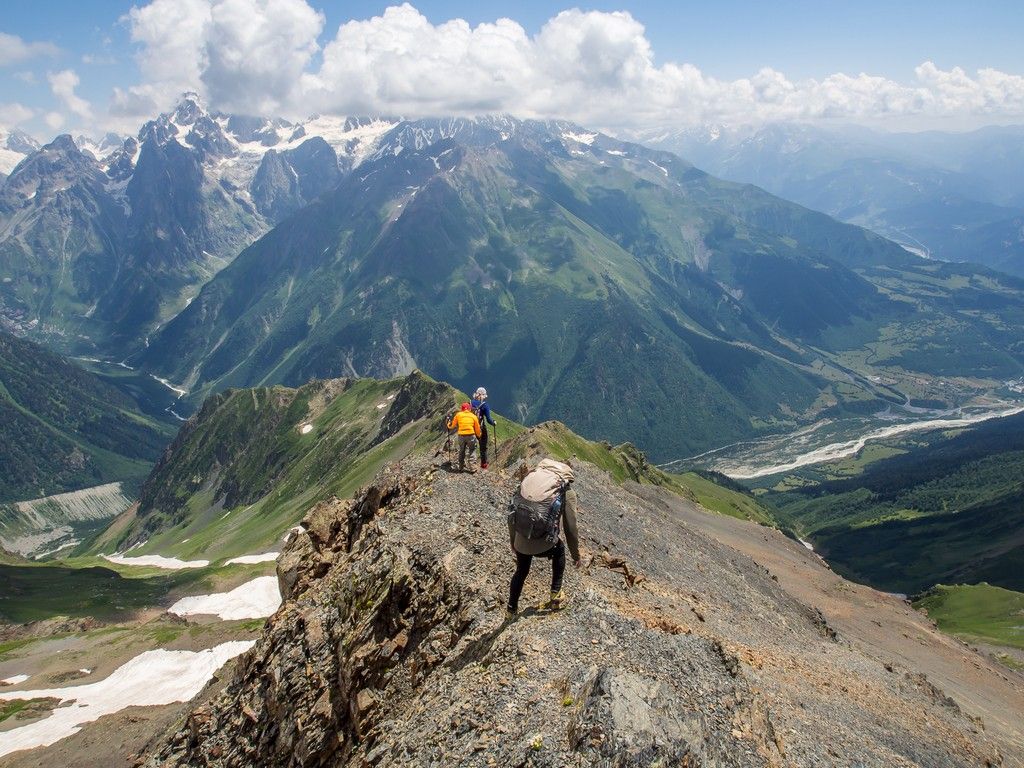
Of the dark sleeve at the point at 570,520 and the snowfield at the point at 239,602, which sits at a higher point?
the dark sleeve at the point at 570,520

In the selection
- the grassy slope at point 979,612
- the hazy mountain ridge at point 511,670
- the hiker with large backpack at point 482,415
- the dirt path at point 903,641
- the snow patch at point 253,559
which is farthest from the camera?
the snow patch at point 253,559

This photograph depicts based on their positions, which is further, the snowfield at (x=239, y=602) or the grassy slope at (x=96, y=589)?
the grassy slope at (x=96, y=589)

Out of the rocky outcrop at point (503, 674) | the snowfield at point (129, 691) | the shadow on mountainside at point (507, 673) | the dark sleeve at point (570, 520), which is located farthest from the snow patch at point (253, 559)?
the dark sleeve at point (570, 520)

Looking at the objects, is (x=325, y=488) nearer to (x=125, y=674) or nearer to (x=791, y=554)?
(x=125, y=674)

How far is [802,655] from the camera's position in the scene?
38344mm

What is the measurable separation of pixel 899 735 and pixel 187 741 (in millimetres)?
33516

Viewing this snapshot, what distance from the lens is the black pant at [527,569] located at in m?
21.5

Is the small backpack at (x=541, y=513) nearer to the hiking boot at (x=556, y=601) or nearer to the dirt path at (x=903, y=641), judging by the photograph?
the hiking boot at (x=556, y=601)

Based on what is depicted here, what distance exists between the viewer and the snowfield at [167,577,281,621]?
376 ft

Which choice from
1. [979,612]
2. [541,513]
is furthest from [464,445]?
[979,612]

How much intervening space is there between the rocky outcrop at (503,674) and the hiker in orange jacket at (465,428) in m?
1.40

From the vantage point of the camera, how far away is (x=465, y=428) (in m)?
36.8

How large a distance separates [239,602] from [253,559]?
33107 mm

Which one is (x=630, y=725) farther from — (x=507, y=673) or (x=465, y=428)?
(x=465, y=428)
